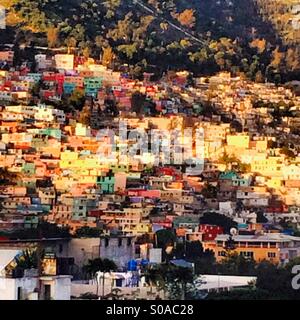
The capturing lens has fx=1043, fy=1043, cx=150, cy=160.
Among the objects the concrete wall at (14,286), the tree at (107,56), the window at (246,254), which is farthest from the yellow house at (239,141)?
the concrete wall at (14,286)

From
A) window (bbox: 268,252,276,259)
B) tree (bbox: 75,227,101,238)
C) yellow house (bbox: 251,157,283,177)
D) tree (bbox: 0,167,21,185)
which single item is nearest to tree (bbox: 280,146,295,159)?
yellow house (bbox: 251,157,283,177)

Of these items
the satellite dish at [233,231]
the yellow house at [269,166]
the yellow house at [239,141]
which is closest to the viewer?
the satellite dish at [233,231]

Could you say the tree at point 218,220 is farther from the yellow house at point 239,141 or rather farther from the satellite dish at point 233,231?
the yellow house at point 239,141

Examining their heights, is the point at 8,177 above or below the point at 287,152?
below

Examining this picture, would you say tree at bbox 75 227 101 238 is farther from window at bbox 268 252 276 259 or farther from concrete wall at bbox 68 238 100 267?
window at bbox 268 252 276 259

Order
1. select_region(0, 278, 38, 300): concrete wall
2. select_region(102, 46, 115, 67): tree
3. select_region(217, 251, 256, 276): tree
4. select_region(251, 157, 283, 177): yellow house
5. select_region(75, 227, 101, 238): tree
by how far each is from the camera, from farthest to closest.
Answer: select_region(102, 46, 115, 67): tree → select_region(251, 157, 283, 177): yellow house → select_region(75, 227, 101, 238): tree → select_region(217, 251, 256, 276): tree → select_region(0, 278, 38, 300): concrete wall

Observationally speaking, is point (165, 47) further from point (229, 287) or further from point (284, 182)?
point (229, 287)

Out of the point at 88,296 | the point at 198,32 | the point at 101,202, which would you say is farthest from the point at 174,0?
the point at 88,296

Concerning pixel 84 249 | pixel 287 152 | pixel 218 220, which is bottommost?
pixel 84 249

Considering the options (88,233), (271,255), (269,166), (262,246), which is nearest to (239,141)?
Result: (269,166)

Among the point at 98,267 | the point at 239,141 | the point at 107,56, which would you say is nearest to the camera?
the point at 98,267

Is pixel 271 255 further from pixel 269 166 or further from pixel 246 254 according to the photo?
pixel 269 166
